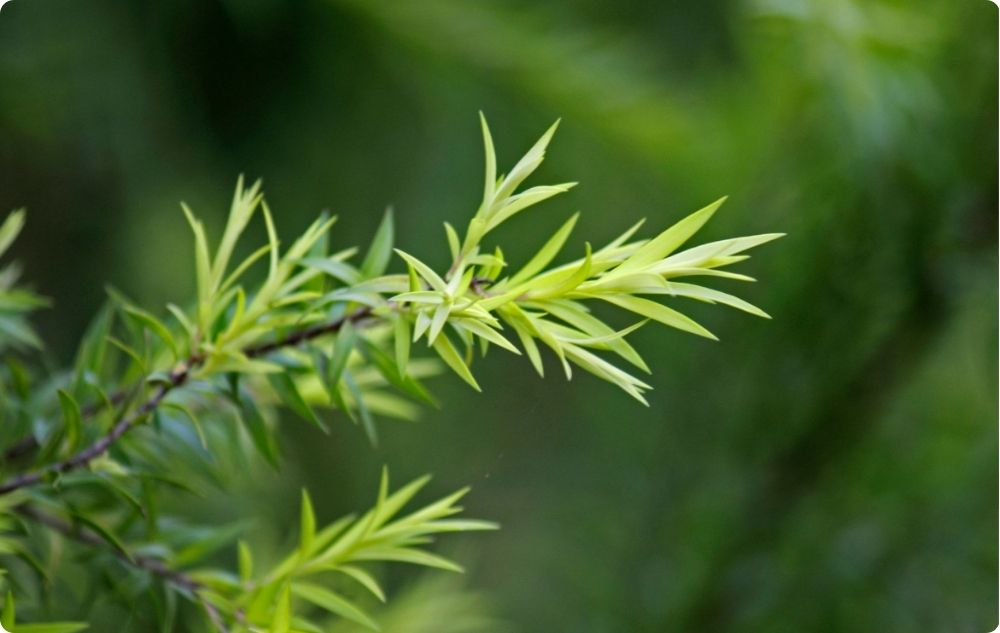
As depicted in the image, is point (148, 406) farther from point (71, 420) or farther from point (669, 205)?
point (669, 205)

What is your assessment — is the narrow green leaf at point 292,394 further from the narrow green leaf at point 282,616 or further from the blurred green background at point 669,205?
the blurred green background at point 669,205

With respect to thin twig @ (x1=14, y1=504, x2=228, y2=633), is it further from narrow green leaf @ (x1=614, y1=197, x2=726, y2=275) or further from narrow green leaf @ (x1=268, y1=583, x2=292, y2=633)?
narrow green leaf @ (x1=614, y1=197, x2=726, y2=275)

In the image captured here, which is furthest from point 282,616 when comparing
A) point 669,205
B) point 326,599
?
point 669,205

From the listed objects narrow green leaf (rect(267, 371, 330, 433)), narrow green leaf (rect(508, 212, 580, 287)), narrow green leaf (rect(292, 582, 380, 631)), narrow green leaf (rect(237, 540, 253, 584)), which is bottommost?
narrow green leaf (rect(237, 540, 253, 584))

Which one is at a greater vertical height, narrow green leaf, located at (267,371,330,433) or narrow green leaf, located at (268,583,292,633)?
narrow green leaf, located at (267,371,330,433)

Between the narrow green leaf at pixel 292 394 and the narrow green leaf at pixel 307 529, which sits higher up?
the narrow green leaf at pixel 292 394

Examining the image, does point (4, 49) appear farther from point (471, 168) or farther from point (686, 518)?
point (686, 518)

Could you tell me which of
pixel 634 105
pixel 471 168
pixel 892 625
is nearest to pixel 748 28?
pixel 634 105

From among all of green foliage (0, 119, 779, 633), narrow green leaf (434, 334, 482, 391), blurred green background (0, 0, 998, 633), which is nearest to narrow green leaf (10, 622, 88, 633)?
green foliage (0, 119, 779, 633)

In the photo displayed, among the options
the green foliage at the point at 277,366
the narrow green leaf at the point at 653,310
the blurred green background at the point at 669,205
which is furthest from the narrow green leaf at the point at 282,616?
the blurred green background at the point at 669,205
